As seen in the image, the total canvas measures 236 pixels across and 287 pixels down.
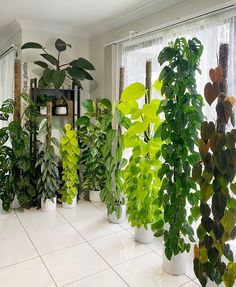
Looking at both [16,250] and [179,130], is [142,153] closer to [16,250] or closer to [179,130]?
[179,130]

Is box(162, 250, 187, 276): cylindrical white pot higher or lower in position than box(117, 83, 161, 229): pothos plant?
lower

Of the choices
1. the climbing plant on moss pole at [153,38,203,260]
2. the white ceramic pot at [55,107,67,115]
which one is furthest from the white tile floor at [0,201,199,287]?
the white ceramic pot at [55,107,67,115]

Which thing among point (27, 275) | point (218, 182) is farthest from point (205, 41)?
point (27, 275)

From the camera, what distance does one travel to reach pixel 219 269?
4.85ft

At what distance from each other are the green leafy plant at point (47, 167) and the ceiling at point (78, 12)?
124 centimetres

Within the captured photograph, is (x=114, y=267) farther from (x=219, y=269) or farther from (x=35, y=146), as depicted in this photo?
(x=35, y=146)

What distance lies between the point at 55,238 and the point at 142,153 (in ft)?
3.91

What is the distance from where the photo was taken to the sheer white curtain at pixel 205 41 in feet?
6.87

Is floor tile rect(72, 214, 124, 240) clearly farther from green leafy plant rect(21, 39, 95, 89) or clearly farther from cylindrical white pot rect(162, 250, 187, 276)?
green leafy plant rect(21, 39, 95, 89)

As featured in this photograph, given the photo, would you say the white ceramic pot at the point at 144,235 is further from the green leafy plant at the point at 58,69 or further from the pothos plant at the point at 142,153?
the green leafy plant at the point at 58,69

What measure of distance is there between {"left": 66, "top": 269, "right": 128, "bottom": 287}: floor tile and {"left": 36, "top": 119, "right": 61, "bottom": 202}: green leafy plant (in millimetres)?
1351

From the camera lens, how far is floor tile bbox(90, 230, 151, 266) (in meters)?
2.22

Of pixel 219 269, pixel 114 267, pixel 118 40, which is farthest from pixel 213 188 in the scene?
pixel 118 40

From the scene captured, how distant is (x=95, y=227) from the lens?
2.78 metres
